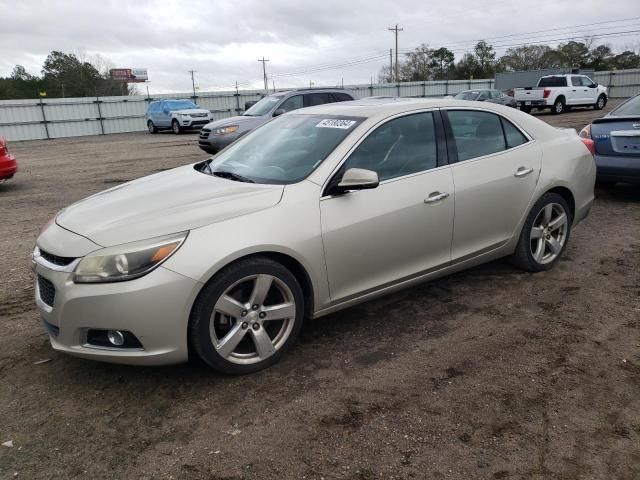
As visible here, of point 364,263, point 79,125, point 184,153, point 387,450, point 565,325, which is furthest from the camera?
point 79,125

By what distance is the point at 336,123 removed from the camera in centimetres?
387

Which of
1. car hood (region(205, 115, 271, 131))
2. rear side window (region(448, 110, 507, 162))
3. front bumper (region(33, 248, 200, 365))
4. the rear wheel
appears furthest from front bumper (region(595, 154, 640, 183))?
the rear wheel

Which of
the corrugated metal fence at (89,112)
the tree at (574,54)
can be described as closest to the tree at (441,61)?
the tree at (574,54)

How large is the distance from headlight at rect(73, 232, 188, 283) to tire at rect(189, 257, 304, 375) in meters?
0.31

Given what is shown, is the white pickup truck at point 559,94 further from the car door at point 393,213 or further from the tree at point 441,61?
the tree at point 441,61

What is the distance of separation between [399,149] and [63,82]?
64482mm

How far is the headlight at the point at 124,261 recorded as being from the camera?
2.82m

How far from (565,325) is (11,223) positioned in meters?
7.17

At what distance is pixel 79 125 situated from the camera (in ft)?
95.3

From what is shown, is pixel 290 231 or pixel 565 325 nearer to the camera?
pixel 290 231

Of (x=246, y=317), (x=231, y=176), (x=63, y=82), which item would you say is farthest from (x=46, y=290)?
(x=63, y=82)

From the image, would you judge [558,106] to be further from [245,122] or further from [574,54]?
[574,54]

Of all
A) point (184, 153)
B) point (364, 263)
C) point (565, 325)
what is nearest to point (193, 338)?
point (364, 263)

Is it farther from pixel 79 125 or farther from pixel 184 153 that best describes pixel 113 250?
pixel 79 125
